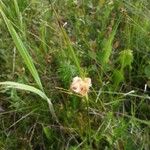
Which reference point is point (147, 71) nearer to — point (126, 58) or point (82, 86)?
point (126, 58)

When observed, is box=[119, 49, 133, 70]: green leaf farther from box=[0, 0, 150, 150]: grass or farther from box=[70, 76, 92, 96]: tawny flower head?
box=[70, 76, 92, 96]: tawny flower head

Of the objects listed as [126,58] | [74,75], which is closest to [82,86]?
[74,75]

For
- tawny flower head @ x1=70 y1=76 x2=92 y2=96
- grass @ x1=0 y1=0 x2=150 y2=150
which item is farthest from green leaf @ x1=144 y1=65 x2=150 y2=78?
tawny flower head @ x1=70 y1=76 x2=92 y2=96

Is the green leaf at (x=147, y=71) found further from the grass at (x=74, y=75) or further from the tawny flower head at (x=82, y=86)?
the tawny flower head at (x=82, y=86)

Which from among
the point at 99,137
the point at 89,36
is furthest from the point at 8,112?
the point at 89,36

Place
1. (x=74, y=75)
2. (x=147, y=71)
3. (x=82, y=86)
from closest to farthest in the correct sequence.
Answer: (x=82, y=86), (x=74, y=75), (x=147, y=71)

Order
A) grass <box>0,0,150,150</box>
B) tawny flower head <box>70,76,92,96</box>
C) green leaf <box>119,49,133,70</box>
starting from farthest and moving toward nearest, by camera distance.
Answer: green leaf <box>119,49,133,70</box> < grass <box>0,0,150,150</box> < tawny flower head <box>70,76,92,96</box>

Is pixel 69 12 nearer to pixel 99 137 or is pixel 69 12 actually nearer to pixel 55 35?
pixel 55 35

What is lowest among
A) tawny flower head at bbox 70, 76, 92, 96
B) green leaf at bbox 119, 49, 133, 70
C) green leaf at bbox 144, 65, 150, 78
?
green leaf at bbox 144, 65, 150, 78
